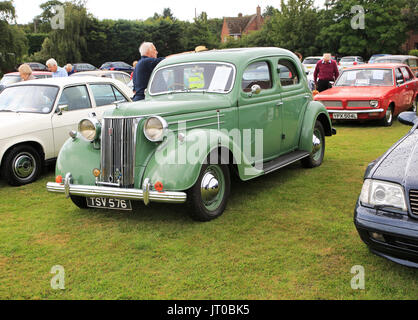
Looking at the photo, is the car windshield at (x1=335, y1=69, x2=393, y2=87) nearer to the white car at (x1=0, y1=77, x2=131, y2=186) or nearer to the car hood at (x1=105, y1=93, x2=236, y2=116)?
the white car at (x1=0, y1=77, x2=131, y2=186)

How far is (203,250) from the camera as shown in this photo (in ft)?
13.4

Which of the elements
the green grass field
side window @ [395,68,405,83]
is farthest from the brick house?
the green grass field

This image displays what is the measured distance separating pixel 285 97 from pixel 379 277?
343cm

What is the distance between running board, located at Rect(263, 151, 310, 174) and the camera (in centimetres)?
570

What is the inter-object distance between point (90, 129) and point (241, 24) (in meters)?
82.8

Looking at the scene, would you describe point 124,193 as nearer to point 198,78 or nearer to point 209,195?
point 209,195

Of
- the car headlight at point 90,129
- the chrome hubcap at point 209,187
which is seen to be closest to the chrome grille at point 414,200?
the chrome hubcap at point 209,187

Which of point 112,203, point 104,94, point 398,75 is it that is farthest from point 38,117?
point 398,75

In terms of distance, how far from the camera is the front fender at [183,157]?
433 centimetres

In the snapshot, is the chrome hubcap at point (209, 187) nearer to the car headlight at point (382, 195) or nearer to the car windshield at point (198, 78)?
the car windshield at point (198, 78)

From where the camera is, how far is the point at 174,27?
2219 inches

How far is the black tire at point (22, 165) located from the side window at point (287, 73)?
13.7ft

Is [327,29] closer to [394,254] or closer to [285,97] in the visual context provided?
[285,97]

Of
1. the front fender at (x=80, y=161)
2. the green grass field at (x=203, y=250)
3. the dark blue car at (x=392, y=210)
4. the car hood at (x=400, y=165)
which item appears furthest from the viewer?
the front fender at (x=80, y=161)
